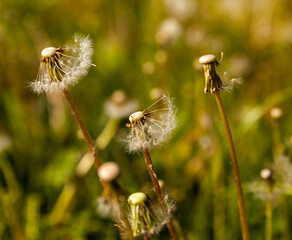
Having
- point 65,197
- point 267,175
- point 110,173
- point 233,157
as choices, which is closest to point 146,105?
point 65,197

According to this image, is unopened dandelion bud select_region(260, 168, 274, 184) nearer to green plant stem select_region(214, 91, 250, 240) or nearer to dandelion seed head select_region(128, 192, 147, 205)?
green plant stem select_region(214, 91, 250, 240)

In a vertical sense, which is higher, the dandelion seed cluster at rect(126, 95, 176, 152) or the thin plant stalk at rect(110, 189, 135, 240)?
the dandelion seed cluster at rect(126, 95, 176, 152)

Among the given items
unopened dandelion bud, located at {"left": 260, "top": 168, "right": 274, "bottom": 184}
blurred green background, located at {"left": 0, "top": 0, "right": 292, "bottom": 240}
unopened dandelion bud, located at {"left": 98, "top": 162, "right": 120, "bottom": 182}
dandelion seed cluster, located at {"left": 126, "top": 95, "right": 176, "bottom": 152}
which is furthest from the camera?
blurred green background, located at {"left": 0, "top": 0, "right": 292, "bottom": 240}

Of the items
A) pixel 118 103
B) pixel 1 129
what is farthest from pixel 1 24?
pixel 118 103

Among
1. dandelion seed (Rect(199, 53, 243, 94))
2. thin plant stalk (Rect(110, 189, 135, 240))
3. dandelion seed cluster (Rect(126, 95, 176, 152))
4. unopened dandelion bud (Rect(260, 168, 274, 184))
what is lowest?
thin plant stalk (Rect(110, 189, 135, 240))

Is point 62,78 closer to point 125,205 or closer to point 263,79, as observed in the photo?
point 125,205

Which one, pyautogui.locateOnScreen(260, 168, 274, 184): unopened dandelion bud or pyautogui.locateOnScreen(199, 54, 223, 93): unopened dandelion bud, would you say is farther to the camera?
pyautogui.locateOnScreen(260, 168, 274, 184): unopened dandelion bud

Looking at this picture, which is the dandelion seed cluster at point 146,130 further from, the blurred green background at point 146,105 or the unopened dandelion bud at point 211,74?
the blurred green background at point 146,105

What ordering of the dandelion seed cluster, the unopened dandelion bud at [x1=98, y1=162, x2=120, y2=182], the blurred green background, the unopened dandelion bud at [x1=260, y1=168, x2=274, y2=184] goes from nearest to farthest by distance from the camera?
1. the unopened dandelion bud at [x1=98, y1=162, x2=120, y2=182]
2. the dandelion seed cluster
3. the unopened dandelion bud at [x1=260, y1=168, x2=274, y2=184]
4. the blurred green background

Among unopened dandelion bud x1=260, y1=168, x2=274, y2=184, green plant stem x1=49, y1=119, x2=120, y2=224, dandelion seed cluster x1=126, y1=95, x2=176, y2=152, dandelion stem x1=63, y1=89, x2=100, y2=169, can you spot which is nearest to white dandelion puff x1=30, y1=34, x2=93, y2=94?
dandelion stem x1=63, y1=89, x2=100, y2=169
